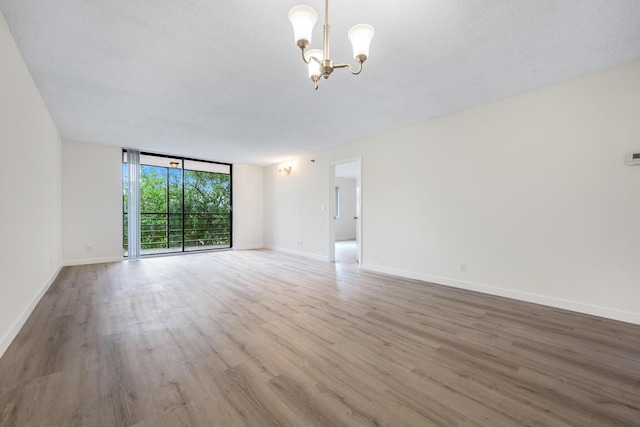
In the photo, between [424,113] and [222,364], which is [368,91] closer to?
[424,113]

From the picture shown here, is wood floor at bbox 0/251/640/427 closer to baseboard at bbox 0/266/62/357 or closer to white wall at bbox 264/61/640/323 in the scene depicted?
baseboard at bbox 0/266/62/357

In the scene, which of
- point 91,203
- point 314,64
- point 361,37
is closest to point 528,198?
point 361,37

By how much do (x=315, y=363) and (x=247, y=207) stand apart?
6.43 meters

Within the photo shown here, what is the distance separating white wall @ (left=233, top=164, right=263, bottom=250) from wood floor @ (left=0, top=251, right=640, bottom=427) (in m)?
4.33

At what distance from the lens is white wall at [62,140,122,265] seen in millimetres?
5195

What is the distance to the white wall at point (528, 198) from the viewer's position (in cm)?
257

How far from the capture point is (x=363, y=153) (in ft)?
16.4

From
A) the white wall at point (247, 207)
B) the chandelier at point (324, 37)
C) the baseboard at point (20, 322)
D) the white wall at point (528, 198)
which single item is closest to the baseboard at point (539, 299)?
the white wall at point (528, 198)

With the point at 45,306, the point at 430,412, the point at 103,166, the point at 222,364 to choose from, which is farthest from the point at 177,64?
the point at 103,166

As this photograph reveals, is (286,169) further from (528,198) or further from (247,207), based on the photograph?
(528,198)

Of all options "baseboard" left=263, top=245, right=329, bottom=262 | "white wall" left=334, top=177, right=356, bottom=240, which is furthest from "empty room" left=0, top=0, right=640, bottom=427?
"white wall" left=334, top=177, right=356, bottom=240

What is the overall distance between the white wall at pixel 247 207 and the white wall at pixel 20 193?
4.15m

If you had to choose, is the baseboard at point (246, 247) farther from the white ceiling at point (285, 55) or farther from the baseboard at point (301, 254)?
the white ceiling at point (285, 55)

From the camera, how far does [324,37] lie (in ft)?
5.77
